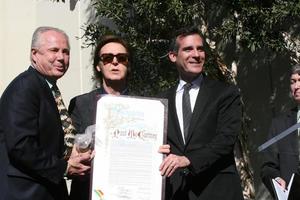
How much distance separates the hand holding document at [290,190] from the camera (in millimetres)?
3318

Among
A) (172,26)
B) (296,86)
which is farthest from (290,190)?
(172,26)

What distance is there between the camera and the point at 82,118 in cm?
366

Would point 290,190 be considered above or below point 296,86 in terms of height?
below

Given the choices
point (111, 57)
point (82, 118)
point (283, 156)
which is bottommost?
point (283, 156)

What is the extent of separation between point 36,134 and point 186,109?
3.25 ft

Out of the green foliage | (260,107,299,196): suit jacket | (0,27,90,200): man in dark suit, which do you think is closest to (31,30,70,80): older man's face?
(0,27,90,200): man in dark suit

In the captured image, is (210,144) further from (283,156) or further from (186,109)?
(283,156)

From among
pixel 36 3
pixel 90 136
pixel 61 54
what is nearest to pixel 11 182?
pixel 90 136

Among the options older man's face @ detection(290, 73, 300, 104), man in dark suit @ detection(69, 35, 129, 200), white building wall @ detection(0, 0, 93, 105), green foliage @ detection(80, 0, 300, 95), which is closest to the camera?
man in dark suit @ detection(69, 35, 129, 200)

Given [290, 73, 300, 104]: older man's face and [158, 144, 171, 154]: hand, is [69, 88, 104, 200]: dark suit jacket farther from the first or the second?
[290, 73, 300, 104]: older man's face

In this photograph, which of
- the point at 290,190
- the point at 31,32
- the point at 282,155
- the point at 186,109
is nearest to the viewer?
the point at 290,190

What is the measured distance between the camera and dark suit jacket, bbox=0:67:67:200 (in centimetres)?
297

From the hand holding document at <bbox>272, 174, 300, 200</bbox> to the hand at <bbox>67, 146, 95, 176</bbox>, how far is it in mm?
1204

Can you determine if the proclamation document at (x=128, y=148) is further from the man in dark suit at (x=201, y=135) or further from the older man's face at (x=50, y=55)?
the older man's face at (x=50, y=55)
